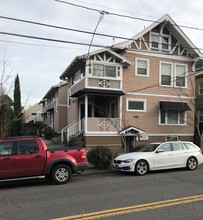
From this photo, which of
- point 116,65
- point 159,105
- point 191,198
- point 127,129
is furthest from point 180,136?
point 191,198

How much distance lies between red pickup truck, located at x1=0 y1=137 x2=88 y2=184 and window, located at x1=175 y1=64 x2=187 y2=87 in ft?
49.9

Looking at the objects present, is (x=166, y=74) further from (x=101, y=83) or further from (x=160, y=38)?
(x=101, y=83)

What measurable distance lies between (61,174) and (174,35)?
56.7ft

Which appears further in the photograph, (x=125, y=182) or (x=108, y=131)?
(x=108, y=131)

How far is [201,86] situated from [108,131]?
1511 cm

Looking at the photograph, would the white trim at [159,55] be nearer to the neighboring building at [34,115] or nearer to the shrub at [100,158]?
the shrub at [100,158]

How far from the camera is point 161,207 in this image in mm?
6906

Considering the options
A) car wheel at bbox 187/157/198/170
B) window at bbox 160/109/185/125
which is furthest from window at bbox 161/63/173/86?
car wheel at bbox 187/157/198/170

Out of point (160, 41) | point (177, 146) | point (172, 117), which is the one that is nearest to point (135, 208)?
point (177, 146)

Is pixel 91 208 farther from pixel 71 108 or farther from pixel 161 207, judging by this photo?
pixel 71 108

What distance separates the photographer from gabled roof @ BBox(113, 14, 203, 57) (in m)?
21.9

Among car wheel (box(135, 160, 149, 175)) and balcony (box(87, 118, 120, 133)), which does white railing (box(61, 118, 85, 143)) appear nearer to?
balcony (box(87, 118, 120, 133))

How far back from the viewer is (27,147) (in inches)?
404

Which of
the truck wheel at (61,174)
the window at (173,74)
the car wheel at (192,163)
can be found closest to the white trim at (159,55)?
the window at (173,74)
